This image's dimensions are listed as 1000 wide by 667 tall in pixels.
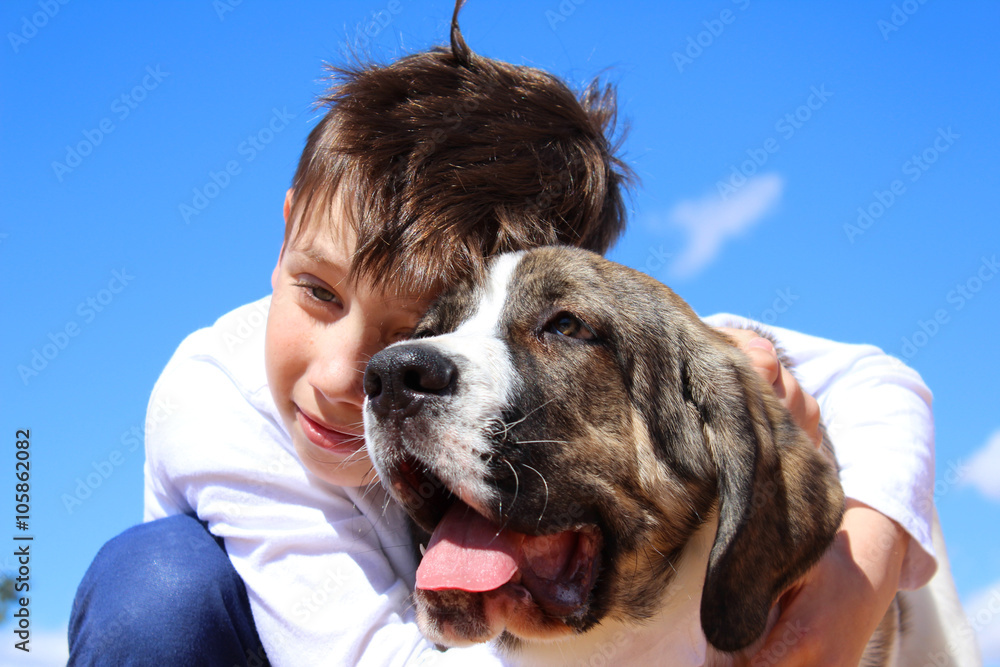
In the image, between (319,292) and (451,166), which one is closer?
(319,292)

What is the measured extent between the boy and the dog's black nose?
608 millimetres

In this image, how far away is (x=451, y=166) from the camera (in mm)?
3137

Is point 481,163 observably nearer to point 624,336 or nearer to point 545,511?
point 624,336

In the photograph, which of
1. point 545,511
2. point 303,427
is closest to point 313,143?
point 303,427

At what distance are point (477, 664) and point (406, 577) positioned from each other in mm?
575

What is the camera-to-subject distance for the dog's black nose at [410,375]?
88.2 inches

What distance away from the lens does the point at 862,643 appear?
113 inches

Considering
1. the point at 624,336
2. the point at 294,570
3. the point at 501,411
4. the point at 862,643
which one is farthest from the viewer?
the point at 294,570

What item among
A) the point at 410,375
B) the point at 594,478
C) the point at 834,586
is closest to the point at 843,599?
the point at 834,586

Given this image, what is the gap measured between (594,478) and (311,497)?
1.36 metres

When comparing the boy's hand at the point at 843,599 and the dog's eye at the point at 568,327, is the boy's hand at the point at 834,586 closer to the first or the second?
the boy's hand at the point at 843,599

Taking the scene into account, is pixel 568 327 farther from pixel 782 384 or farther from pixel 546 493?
pixel 782 384

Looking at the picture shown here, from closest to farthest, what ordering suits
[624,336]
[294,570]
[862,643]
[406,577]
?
[624,336]
[862,643]
[294,570]
[406,577]

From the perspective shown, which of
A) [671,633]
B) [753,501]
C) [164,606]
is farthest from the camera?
[164,606]
